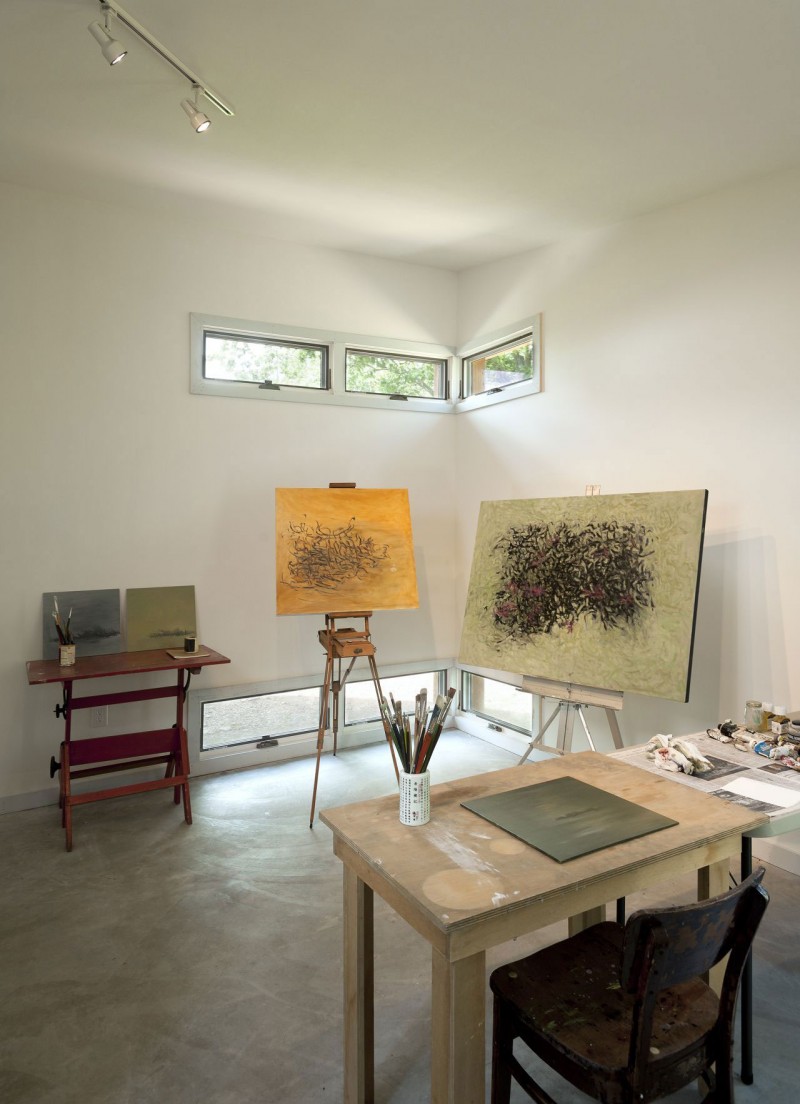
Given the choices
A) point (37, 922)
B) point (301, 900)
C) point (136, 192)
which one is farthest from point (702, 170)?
point (37, 922)

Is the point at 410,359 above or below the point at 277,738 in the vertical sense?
above

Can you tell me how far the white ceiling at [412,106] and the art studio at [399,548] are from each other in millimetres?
18

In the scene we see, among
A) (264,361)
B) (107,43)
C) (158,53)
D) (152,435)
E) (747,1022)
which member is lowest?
(747,1022)

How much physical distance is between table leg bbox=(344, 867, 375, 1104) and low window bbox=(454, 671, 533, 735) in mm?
2747

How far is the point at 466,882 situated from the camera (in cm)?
126

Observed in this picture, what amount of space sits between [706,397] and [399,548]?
5.63ft

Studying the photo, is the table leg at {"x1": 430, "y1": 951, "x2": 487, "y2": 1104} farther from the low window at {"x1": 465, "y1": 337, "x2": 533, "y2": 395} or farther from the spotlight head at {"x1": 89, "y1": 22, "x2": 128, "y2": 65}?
the low window at {"x1": 465, "y1": 337, "x2": 533, "y2": 395}

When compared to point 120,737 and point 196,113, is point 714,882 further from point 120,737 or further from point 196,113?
point 196,113

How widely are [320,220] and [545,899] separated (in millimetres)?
3515

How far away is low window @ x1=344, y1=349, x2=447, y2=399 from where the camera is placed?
4242 millimetres

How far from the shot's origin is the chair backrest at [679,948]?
105 cm

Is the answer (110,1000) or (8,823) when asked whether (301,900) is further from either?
(8,823)

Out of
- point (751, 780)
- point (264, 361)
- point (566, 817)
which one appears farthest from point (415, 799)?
point (264, 361)

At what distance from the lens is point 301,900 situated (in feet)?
8.08
